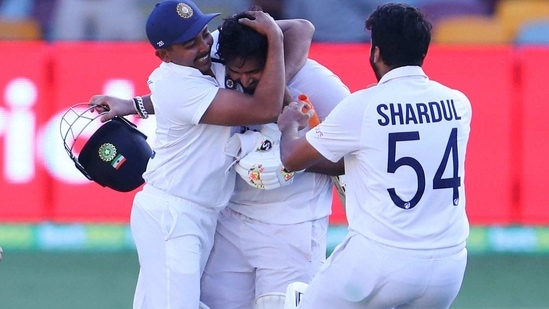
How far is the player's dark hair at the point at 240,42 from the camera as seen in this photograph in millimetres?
4832

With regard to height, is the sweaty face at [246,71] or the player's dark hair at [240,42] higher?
the player's dark hair at [240,42]

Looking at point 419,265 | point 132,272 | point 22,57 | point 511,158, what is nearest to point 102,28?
point 22,57

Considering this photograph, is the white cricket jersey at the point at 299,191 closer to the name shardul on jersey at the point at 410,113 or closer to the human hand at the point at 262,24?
the human hand at the point at 262,24

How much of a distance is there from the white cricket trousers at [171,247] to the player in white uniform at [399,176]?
0.69 meters

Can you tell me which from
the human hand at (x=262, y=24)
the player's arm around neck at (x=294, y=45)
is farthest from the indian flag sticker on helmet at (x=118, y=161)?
the human hand at (x=262, y=24)

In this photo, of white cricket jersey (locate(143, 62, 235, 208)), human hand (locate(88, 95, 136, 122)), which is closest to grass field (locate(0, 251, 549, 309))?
human hand (locate(88, 95, 136, 122))

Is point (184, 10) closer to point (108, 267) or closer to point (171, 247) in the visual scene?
point (171, 247)

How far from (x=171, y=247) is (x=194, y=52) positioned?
848 millimetres

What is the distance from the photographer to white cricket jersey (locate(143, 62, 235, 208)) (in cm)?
493

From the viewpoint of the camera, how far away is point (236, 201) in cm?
533

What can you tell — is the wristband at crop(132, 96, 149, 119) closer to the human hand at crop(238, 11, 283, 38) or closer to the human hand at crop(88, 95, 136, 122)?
the human hand at crop(88, 95, 136, 122)

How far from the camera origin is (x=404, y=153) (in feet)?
14.6

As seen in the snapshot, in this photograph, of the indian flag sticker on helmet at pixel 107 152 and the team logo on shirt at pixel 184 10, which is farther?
the indian flag sticker on helmet at pixel 107 152

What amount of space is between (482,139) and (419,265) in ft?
14.4
